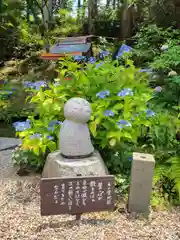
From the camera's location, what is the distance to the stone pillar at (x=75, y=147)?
7.70 ft

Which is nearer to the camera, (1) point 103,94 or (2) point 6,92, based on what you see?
(1) point 103,94

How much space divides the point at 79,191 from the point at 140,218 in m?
0.63

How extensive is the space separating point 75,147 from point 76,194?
52cm

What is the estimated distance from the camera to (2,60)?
10.9 meters

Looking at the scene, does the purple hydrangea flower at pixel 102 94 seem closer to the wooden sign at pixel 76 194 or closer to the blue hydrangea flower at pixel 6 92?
the wooden sign at pixel 76 194

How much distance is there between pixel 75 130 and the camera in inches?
94.3

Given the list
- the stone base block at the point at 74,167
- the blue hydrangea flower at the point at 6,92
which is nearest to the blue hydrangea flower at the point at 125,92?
the stone base block at the point at 74,167

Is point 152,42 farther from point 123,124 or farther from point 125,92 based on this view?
point 123,124

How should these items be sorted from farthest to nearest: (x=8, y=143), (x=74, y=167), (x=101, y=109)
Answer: (x=8, y=143) → (x=101, y=109) → (x=74, y=167)

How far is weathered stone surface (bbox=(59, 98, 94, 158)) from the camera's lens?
7.66 feet

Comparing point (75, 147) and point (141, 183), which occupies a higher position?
point (75, 147)

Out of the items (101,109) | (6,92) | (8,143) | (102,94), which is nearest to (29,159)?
(101,109)

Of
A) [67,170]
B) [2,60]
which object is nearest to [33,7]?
[2,60]

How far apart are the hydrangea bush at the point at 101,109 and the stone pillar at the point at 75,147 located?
0.22 metres
